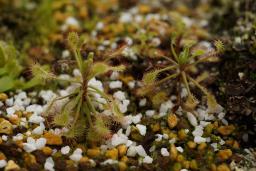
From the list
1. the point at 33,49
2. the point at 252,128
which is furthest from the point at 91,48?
the point at 252,128

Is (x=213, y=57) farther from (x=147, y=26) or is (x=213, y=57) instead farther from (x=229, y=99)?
(x=147, y=26)

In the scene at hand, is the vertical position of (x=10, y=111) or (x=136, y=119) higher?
(x=10, y=111)

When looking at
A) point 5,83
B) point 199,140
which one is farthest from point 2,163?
point 199,140

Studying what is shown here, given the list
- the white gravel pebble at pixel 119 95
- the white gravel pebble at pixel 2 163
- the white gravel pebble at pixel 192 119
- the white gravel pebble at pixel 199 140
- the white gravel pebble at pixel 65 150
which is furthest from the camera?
the white gravel pebble at pixel 119 95

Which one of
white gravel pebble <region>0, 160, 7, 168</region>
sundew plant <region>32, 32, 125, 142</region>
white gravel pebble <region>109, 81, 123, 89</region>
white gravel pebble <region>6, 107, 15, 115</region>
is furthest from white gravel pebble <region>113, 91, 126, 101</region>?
white gravel pebble <region>0, 160, 7, 168</region>

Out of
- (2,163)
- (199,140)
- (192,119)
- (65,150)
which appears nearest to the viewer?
(2,163)

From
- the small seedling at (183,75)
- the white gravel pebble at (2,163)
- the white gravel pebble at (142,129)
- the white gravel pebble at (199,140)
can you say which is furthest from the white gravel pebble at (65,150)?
the white gravel pebble at (199,140)

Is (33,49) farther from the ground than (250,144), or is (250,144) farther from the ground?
(33,49)

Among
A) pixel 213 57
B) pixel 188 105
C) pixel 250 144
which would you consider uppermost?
pixel 213 57

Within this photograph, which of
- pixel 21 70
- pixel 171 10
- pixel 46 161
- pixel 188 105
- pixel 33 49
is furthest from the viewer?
pixel 171 10

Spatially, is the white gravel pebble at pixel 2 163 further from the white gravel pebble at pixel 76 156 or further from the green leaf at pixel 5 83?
the green leaf at pixel 5 83

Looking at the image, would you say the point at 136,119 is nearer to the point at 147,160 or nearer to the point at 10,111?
the point at 147,160
